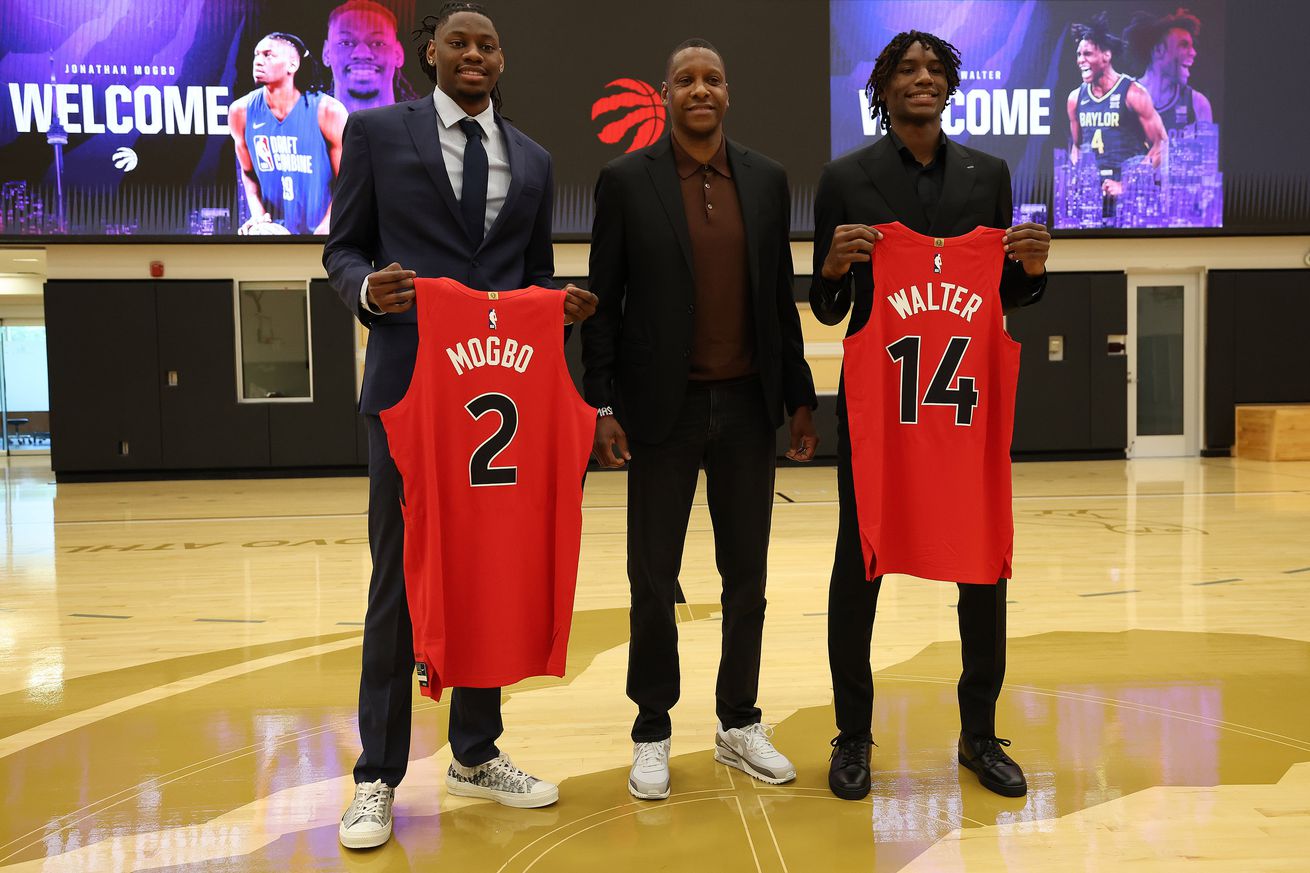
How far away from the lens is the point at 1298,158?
10.9 metres

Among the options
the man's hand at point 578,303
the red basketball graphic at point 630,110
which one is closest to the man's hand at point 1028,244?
the man's hand at point 578,303

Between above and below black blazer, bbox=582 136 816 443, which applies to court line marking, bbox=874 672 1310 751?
below

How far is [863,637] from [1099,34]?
1061cm

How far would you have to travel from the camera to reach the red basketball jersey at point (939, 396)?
93.9 inches

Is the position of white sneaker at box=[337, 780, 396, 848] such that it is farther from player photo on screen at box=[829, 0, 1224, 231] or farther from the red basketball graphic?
player photo on screen at box=[829, 0, 1224, 231]

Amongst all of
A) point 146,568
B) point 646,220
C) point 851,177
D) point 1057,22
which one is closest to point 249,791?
point 646,220

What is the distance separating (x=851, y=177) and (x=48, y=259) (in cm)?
1082

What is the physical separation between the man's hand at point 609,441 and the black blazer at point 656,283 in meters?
0.07

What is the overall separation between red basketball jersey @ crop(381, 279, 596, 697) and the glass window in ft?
30.5

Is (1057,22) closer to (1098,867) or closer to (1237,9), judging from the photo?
(1237,9)

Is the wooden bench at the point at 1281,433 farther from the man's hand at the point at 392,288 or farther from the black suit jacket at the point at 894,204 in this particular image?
the man's hand at the point at 392,288

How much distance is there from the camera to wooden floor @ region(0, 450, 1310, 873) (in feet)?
7.06

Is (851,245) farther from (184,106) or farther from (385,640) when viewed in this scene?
(184,106)

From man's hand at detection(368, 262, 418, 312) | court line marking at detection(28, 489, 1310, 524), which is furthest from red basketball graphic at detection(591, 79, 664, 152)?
man's hand at detection(368, 262, 418, 312)
